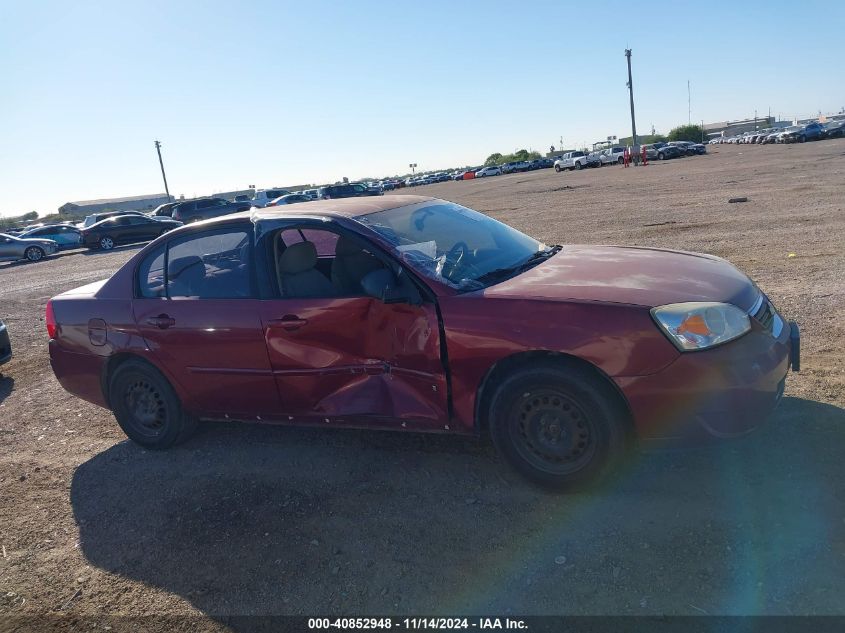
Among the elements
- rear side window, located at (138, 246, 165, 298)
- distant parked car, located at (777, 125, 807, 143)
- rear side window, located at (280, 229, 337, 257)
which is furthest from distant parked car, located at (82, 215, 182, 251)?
distant parked car, located at (777, 125, 807, 143)

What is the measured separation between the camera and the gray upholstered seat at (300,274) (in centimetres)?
433

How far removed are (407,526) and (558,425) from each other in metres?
1.00

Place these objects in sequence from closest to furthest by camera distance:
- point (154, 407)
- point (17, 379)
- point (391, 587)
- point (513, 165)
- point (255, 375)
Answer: point (391, 587)
point (255, 375)
point (154, 407)
point (17, 379)
point (513, 165)

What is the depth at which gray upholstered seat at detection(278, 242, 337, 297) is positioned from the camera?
433cm

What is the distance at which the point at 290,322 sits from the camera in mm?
4270

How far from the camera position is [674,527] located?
130 inches

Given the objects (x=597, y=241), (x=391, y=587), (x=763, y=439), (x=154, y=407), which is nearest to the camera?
(x=391, y=587)

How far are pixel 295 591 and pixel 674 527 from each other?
1.90 metres

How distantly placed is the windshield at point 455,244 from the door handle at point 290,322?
0.76 metres

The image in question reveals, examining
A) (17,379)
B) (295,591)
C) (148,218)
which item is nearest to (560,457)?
(295,591)

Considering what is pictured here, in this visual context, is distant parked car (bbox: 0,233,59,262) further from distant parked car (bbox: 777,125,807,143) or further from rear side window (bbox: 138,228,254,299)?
distant parked car (bbox: 777,125,807,143)

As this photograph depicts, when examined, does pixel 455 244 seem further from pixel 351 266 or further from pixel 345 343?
pixel 345 343

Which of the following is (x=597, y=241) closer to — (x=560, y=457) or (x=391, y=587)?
(x=560, y=457)

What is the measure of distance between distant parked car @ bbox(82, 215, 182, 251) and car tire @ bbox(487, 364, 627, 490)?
1064 inches
